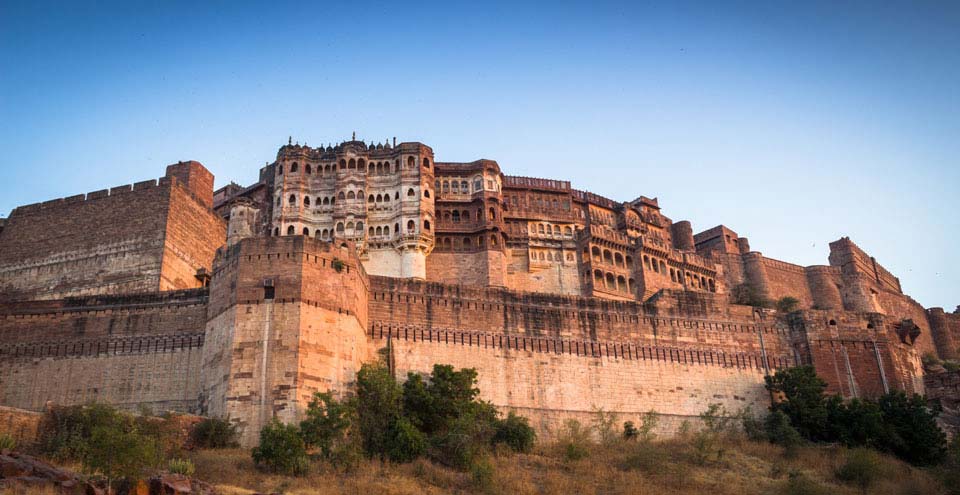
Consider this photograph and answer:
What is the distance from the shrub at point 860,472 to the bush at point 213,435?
18.9 meters

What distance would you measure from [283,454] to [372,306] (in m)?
11.2

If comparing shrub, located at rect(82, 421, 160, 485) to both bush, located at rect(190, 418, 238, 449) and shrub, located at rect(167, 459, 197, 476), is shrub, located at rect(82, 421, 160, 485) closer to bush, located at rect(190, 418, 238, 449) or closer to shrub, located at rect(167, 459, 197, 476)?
shrub, located at rect(167, 459, 197, 476)

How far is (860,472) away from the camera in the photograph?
1177 inches

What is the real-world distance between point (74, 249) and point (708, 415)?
3009cm

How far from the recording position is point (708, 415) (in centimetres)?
3688

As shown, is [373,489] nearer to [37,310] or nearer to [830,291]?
[37,310]

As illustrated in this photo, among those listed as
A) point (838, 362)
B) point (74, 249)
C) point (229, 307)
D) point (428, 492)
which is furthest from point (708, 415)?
point (74, 249)

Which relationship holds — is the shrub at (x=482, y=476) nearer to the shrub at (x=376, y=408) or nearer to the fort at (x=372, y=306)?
the shrub at (x=376, y=408)

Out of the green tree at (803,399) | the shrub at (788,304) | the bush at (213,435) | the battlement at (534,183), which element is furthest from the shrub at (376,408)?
the shrub at (788,304)

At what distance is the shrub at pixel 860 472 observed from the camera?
2966 centimetres

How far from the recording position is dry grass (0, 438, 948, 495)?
24.0m

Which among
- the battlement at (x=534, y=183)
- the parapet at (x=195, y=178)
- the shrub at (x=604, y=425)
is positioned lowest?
the shrub at (x=604, y=425)

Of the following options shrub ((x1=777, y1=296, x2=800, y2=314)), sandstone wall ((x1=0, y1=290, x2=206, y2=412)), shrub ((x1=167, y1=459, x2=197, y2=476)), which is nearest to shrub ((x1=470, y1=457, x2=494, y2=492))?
shrub ((x1=167, y1=459, x2=197, y2=476))

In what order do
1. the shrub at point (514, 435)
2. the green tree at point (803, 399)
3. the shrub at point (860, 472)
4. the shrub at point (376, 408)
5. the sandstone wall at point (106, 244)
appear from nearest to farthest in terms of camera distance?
the shrub at point (376, 408)
the shrub at point (860, 472)
the shrub at point (514, 435)
the green tree at point (803, 399)
the sandstone wall at point (106, 244)
